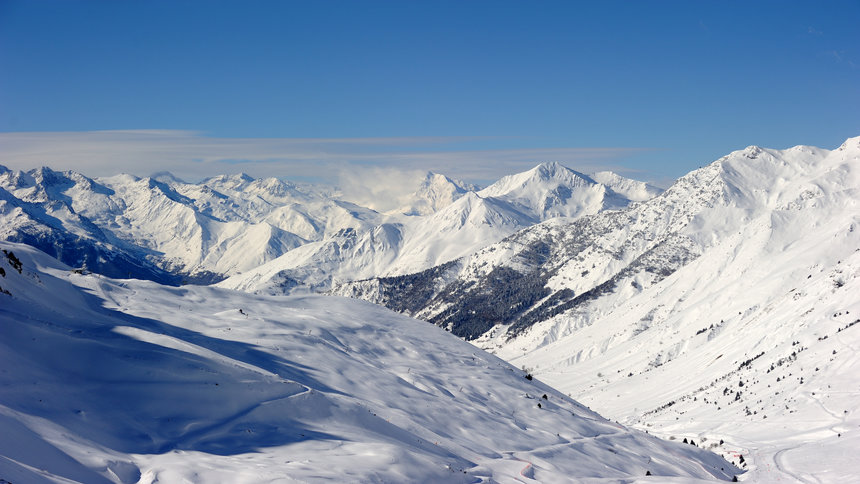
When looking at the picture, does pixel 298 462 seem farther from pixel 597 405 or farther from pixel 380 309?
pixel 597 405

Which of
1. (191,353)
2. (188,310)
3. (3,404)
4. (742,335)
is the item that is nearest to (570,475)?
(191,353)

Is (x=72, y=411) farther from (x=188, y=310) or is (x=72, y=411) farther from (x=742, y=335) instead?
(x=742, y=335)

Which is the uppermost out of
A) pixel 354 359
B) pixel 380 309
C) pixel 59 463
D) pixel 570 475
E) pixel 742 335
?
pixel 742 335

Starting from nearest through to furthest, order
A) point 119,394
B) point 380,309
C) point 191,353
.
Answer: point 119,394 → point 191,353 → point 380,309

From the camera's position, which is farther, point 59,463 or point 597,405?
point 597,405

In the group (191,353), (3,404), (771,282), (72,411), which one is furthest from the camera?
(771,282)

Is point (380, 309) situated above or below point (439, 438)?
above
